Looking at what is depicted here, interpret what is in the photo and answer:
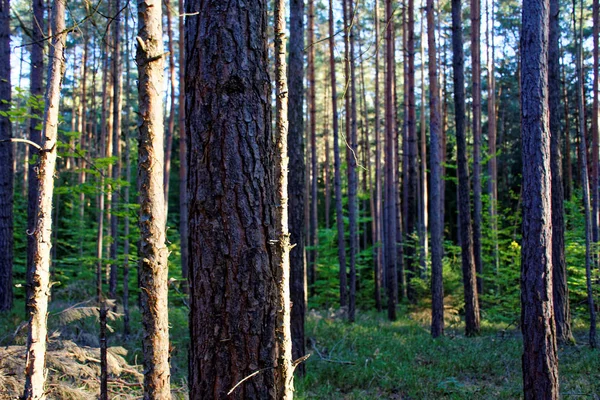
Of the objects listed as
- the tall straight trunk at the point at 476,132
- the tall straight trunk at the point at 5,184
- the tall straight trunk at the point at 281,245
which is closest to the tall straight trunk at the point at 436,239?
the tall straight trunk at the point at 476,132

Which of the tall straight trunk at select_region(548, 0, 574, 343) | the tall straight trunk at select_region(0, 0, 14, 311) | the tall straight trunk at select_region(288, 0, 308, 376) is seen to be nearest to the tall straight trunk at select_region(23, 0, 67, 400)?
the tall straight trunk at select_region(288, 0, 308, 376)

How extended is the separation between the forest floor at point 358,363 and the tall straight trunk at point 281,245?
106 inches

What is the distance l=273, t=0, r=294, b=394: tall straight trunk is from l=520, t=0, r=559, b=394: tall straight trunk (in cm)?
444

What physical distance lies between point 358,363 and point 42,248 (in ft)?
20.7

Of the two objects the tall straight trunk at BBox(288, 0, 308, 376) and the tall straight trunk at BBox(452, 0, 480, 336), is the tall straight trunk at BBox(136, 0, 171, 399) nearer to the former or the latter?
the tall straight trunk at BBox(288, 0, 308, 376)

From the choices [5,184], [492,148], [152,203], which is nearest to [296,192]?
[152,203]

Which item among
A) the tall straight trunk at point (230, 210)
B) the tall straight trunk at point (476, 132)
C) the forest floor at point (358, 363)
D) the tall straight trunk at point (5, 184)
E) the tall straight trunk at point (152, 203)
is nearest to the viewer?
the tall straight trunk at point (230, 210)

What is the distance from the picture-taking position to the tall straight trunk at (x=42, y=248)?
178 inches

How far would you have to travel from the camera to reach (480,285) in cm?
1764

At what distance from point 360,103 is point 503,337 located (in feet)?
68.2

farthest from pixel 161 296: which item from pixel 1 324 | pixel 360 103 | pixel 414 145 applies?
pixel 360 103

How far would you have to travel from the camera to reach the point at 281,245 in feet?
9.98

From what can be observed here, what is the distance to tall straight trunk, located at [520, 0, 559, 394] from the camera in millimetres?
6172

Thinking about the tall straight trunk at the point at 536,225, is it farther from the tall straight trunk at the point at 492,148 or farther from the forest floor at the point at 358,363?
the tall straight trunk at the point at 492,148
